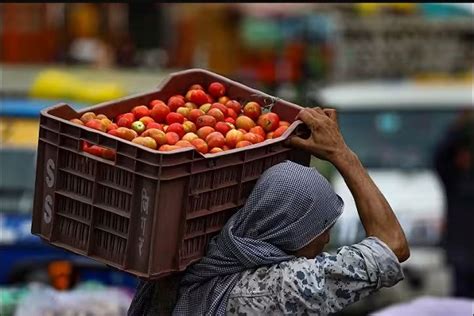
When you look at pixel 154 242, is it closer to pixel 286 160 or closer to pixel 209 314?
pixel 209 314

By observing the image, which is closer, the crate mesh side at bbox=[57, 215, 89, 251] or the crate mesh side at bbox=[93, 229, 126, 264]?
the crate mesh side at bbox=[93, 229, 126, 264]

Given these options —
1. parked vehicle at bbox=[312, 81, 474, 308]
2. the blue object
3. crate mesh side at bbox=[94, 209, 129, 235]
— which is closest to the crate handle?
crate mesh side at bbox=[94, 209, 129, 235]

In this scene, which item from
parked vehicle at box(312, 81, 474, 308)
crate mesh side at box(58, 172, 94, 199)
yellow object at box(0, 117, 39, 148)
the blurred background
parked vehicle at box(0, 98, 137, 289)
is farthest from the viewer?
parked vehicle at box(312, 81, 474, 308)

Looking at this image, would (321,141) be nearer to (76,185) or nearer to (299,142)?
(299,142)

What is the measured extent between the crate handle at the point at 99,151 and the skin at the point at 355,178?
55cm

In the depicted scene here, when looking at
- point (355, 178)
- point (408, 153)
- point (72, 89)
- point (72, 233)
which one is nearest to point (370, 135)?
point (408, 153)

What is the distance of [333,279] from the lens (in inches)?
138

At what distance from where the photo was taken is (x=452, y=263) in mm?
9867

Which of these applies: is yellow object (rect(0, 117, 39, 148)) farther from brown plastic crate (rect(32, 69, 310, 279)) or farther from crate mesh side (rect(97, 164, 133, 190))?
crate mesh side (rect(97, 164, 133, 190))

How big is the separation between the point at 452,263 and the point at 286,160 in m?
6.33

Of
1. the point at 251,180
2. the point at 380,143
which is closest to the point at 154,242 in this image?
the point at 251,180

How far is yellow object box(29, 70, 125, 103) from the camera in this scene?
976 centimetres

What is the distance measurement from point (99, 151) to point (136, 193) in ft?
0.72

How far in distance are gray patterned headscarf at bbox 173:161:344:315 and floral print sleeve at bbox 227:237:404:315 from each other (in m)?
0.04
